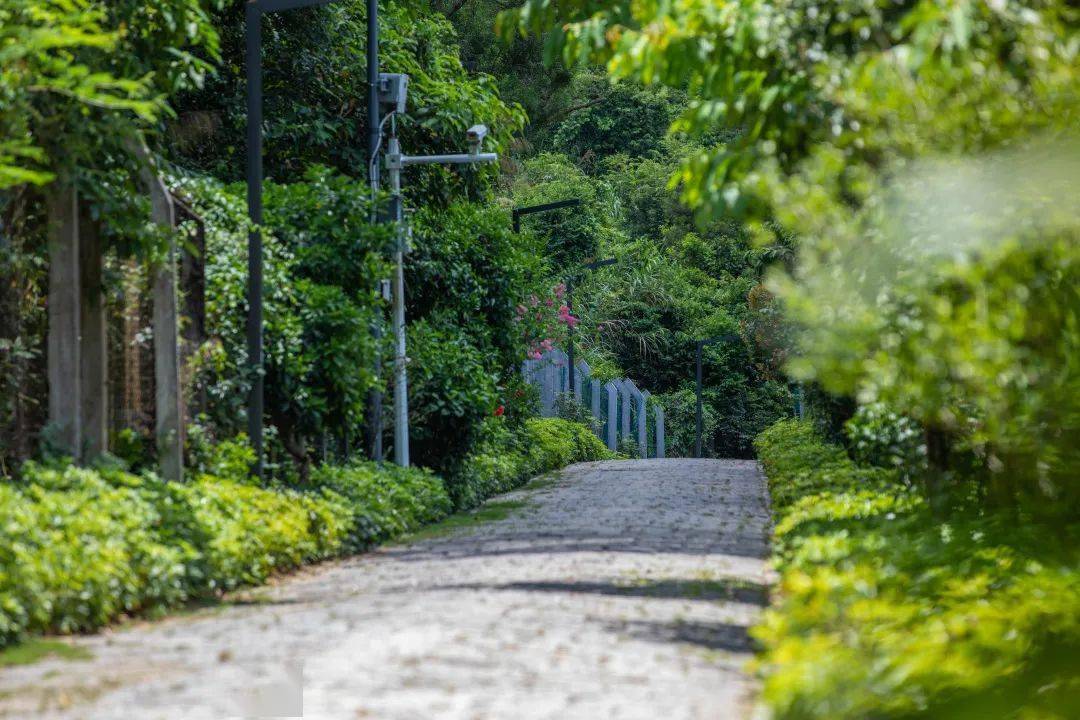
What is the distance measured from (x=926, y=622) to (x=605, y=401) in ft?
146

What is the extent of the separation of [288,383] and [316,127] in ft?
31.4

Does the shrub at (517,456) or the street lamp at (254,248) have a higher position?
the street lamp at (254,248)

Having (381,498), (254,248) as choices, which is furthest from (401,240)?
(254,248)

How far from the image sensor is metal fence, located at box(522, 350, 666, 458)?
45062 mm

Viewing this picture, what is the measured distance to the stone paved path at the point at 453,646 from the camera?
7.09m

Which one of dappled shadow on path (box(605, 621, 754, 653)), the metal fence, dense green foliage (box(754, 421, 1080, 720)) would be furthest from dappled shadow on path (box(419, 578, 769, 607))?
the metal fence

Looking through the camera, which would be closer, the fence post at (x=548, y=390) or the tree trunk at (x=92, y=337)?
the tree trunk at (x=92, y=337)

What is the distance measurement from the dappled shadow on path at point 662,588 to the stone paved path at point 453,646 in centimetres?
2

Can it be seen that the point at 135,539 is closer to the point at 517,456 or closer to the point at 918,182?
the point at 918,182

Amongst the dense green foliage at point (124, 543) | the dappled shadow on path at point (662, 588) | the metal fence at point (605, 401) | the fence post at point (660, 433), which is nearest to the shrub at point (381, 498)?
the dense green foliage at point (124, 543)

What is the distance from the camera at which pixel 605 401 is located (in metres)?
52.5

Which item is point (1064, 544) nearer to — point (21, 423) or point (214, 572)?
point (214, 572)

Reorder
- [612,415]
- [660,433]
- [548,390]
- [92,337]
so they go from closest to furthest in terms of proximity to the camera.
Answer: [92,337] → [548,390] → [612,415] → [660,433]

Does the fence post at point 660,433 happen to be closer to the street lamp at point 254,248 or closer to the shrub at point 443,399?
the shrub at point 443,399
